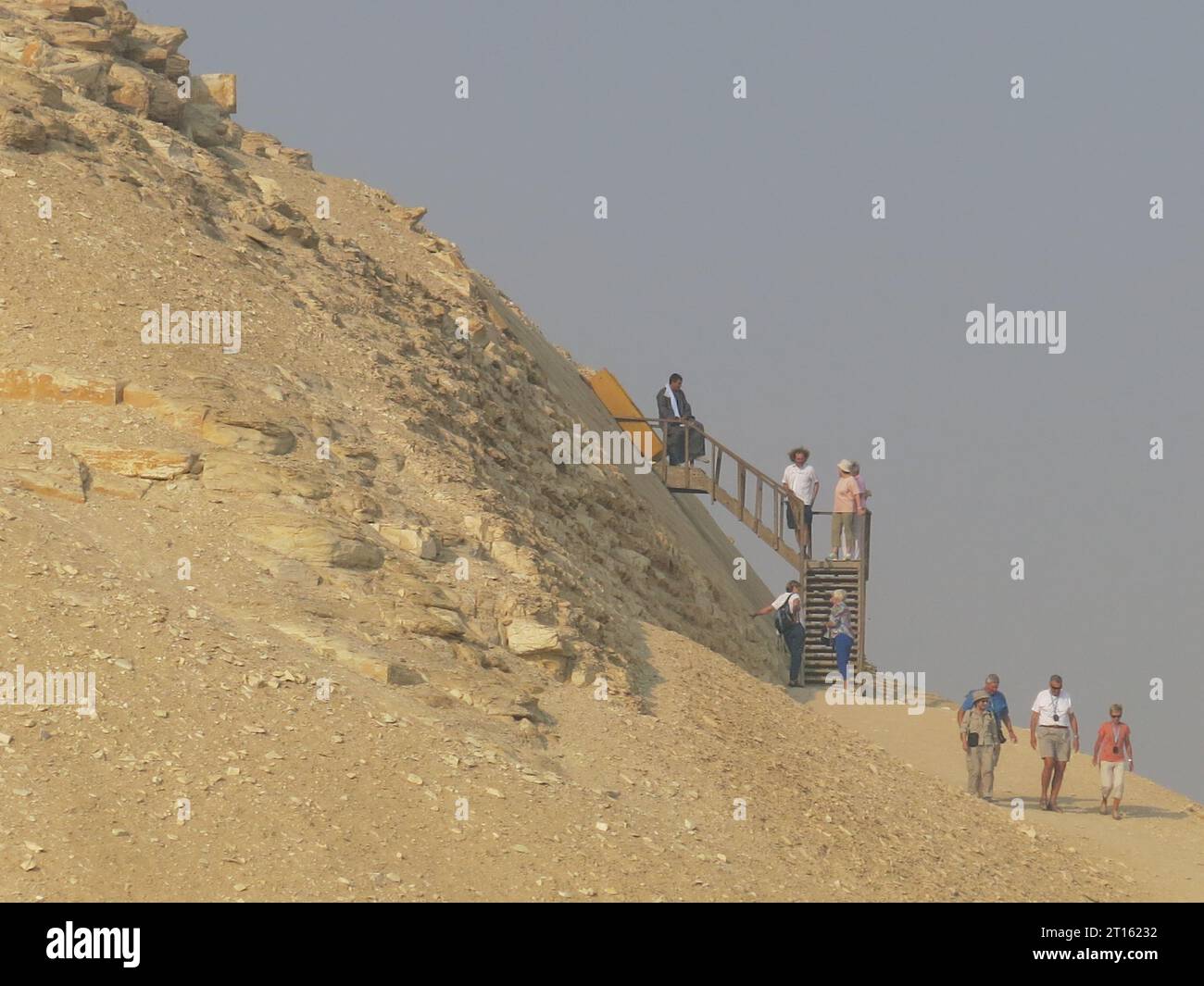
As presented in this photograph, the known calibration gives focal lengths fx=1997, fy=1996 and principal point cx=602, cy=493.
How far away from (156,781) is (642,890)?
11.2 ft

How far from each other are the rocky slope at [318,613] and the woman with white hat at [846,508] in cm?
265

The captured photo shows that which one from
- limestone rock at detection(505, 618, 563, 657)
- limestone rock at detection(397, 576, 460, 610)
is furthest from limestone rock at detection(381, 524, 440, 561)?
limestone rock at detection(505, 618, 563, 657)

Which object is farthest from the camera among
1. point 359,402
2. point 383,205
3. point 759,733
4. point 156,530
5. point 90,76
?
point 383,205

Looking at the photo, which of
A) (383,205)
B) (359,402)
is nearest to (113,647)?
(359,402)

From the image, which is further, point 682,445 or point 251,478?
point 682,445

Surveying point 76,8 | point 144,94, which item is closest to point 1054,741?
point 144,94

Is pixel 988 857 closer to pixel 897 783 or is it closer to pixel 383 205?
pixel 897 783

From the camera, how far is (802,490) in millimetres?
27125

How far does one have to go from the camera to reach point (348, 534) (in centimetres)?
1741

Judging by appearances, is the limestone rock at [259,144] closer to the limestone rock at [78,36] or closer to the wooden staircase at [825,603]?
the limestone rock at [78,36]

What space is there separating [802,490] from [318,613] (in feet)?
39.1

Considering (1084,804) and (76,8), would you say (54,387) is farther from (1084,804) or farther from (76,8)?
(1084,804)

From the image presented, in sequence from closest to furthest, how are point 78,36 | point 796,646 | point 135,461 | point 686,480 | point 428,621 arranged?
point 428,621
point 135,461
point 78,36
point 796,646
point 686,480
